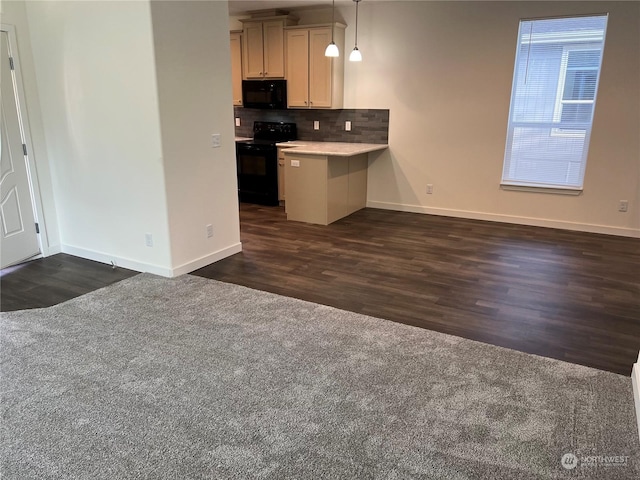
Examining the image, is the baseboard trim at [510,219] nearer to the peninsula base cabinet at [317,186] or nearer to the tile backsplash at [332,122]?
the peninsula base cabinet at [317,186]

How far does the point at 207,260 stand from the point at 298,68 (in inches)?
134

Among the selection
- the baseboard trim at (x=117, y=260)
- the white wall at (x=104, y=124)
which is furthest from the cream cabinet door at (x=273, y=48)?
the baseboard trim at (x=117, y=260)

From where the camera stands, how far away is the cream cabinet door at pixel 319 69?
20.1 ft

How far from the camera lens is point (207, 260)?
425 centimetres

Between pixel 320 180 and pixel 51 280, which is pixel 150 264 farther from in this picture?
pixel 320 180

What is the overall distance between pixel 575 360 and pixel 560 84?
3690 mm

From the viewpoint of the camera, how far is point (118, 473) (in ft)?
6.02

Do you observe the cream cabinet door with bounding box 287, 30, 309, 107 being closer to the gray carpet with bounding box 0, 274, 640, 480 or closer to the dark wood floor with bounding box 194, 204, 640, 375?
the dark wood floor with bounding box 194, 204, 640, 375

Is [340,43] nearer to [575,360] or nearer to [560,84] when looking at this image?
[560,84]

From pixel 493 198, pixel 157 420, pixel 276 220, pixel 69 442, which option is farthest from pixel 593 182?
pixel 69 442

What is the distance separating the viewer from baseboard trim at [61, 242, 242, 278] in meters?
3.96

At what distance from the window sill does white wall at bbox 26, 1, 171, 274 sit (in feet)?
13.3

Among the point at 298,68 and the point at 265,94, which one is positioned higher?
the point at 298,68

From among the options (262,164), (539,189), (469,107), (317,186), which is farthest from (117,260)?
(539,189)
